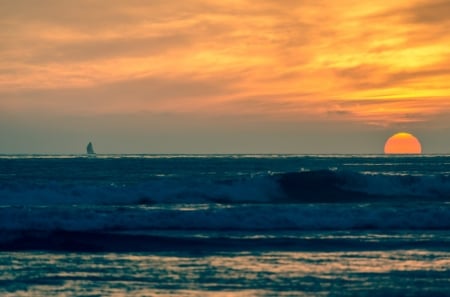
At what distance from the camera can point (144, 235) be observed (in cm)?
2488

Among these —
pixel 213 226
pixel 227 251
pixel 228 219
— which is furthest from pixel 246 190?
pixel 227 251

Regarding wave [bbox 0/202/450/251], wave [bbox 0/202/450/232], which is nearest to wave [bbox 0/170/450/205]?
wave [bbox 0/202/450/232]

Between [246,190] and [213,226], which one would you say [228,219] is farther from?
[246,190]

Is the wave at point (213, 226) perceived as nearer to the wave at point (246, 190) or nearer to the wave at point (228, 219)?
the wave at point (228, 219)

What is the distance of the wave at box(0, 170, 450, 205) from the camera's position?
141 ft

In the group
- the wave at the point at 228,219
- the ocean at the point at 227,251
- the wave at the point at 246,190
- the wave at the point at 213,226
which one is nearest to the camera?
the ocean at the point at 227,251

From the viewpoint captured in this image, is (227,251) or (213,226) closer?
(227,251)

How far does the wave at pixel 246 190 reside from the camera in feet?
141

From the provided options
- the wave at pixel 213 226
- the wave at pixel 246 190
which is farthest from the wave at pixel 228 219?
the wave at pixel 246 190

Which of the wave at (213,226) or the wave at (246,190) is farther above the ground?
the wave at (246,190)

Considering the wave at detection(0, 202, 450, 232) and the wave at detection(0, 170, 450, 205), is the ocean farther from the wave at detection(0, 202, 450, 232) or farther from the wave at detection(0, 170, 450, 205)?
the wave at detection(0, 170, 450, 205)

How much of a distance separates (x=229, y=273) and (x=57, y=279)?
12.4ft

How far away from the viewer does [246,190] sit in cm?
4716

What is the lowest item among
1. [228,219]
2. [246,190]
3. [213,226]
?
[213,226]
